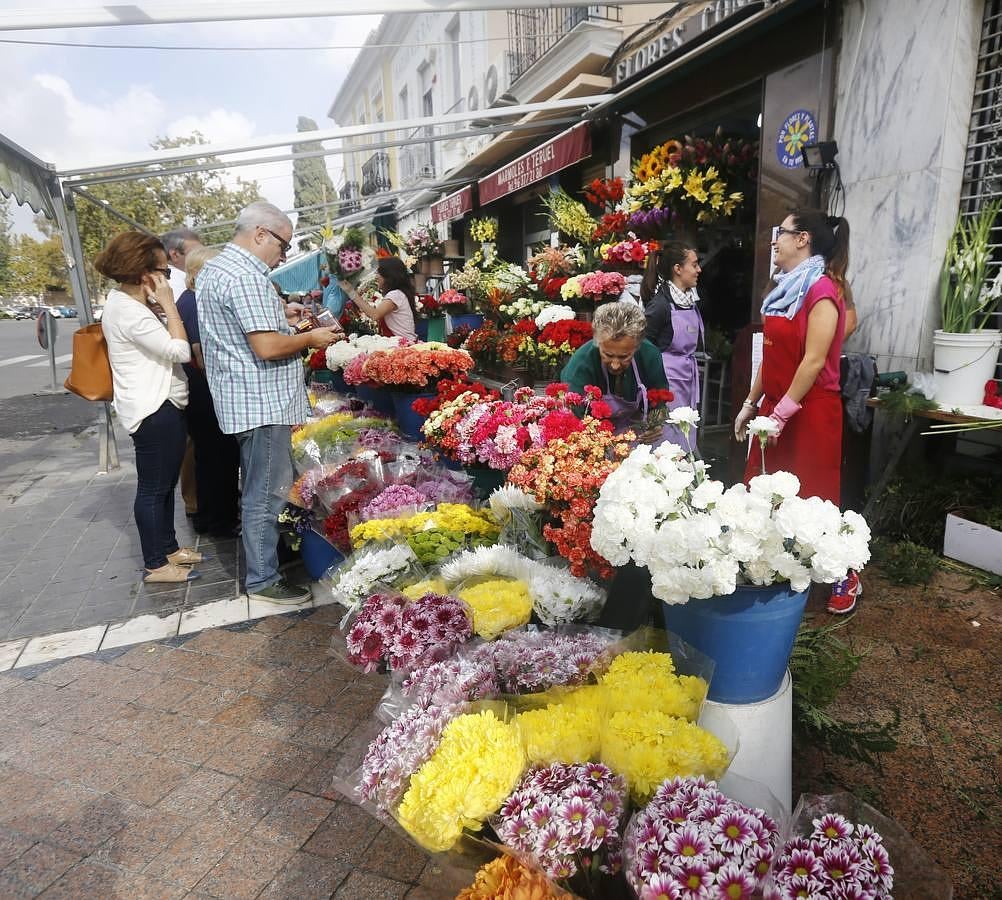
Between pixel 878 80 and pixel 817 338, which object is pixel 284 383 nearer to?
pixel 817 338

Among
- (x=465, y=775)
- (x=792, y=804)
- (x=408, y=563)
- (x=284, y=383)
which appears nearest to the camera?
(x=465, y=775)

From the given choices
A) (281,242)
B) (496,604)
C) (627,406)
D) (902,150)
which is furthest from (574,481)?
(902,150)

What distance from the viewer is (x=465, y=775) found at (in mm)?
1169

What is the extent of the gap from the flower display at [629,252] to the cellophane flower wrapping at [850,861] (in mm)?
3663

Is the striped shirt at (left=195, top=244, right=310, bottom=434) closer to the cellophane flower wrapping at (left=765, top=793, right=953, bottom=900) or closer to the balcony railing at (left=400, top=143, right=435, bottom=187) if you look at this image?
the cellophane flower wrapping at (left=765, top=793, right=953, bottom=900)

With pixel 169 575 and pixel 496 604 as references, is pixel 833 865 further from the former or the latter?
pixel 169 575

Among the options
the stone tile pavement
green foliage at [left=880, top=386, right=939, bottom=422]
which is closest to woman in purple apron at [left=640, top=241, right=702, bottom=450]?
green foliage at [left=880, top=386, right=939, bottom=422]

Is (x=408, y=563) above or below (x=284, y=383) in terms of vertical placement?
below

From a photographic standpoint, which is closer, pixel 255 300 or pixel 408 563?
pixel 408 563

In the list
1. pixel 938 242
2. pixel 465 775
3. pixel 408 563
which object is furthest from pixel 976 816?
pixel 938 242

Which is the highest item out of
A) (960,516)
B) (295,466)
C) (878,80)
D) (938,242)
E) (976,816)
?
(878,80)

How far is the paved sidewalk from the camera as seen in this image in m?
3.59


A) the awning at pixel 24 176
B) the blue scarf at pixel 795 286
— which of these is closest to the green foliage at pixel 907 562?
the blue scarf at pixel 795 286

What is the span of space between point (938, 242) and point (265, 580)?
4.30 metres
